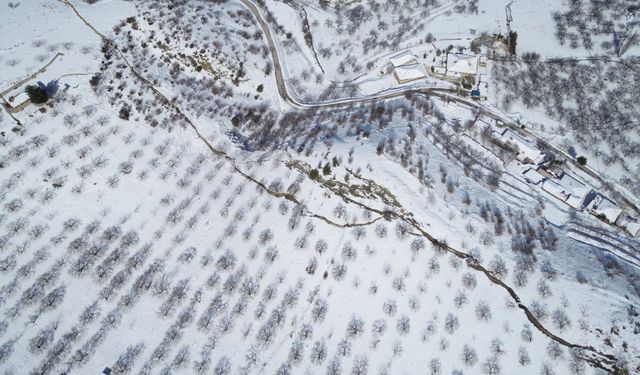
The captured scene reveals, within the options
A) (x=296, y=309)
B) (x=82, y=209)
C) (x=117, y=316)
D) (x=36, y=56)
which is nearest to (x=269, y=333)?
(x=296, y=309)

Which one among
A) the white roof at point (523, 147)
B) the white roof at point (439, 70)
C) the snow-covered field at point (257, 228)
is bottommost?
the snow-covered field at point (257, 228)

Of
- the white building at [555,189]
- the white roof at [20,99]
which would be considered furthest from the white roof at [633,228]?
the white roof at [20,99]

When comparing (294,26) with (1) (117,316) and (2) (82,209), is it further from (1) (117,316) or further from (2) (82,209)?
(1) (117,316)

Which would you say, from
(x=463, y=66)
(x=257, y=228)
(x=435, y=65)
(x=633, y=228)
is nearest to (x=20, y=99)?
(x=257, y=228)

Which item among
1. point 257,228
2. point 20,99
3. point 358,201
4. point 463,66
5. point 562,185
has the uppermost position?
point 463,66

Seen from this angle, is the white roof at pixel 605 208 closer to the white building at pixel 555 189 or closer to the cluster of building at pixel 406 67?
the white building at pixel 555 189

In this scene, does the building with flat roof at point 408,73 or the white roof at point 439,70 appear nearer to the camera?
the building with flat roof at point 408,73

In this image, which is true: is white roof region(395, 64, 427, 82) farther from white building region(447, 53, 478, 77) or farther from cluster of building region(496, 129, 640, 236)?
cluster of building region(496, 129, 640, 236)

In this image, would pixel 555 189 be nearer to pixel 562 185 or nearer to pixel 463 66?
pixel 562 185
